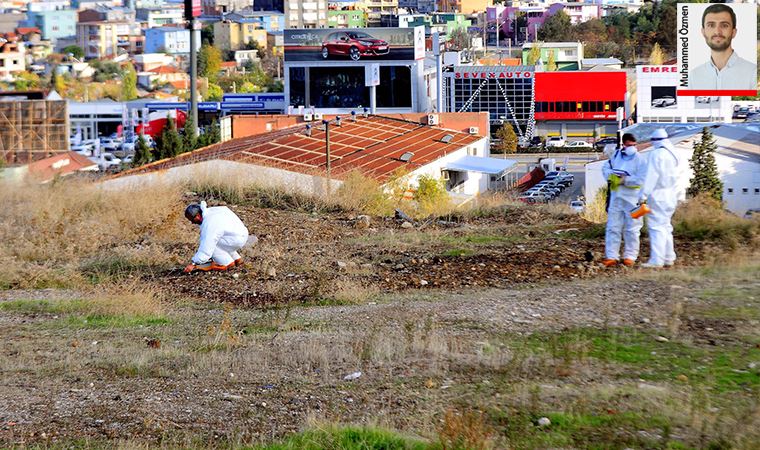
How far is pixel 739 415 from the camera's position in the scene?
6242 millimetres

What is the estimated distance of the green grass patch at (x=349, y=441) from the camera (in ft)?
19.7

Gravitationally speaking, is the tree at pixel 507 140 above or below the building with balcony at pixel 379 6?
below

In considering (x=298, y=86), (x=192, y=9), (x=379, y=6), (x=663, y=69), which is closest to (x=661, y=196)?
(x=192, y=9)

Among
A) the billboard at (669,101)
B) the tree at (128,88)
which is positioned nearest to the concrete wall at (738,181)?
the billboard at (669,101)

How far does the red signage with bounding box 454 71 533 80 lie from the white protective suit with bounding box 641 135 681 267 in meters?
53.3

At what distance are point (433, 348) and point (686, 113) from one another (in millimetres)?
58689

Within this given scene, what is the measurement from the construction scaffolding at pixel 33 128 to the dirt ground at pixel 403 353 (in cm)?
2594

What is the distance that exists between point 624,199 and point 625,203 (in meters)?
0.05

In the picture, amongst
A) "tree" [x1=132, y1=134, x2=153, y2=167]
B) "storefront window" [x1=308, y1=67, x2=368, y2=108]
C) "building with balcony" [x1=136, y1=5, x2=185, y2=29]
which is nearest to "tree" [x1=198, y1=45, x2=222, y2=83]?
"storefront window" [x1=308, y1=67, x2=368, y2=108]

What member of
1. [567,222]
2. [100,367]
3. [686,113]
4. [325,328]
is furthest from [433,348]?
[686,113]

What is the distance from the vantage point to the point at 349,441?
6070 millimetres

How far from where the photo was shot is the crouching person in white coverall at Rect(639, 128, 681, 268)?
11.7 meters

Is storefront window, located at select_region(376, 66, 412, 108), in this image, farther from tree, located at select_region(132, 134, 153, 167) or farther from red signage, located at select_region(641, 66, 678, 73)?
tree, located at select_region(132, 134, 153, 167)

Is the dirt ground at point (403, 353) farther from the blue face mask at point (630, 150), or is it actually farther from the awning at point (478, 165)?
the awning at point (478, 165)
